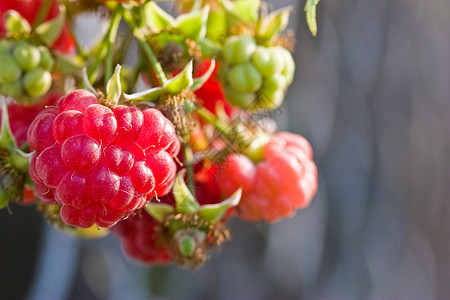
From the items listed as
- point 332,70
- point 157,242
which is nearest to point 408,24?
point 332,70

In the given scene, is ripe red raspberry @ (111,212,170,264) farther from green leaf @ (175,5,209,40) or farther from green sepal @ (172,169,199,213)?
green leaf @ (175,5,209,40)

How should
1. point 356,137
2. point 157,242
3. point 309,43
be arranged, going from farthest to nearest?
point 356,137 < point 309,43 < point 157,242

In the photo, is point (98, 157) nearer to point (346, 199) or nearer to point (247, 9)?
point (247, 9)

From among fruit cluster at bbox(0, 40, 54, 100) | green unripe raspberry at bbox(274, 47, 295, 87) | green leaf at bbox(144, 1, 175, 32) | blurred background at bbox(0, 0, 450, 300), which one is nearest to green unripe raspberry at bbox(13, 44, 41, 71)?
fruit cluster at bbox(0, 40, 54, 100)

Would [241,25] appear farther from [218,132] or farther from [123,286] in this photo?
[123,286]

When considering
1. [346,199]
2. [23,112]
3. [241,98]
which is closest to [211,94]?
[241,98]
